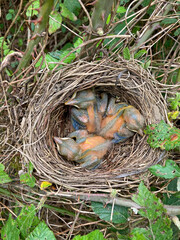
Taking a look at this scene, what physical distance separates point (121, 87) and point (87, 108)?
1.05ft

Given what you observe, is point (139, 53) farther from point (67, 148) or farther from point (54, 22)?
point (67, 148)

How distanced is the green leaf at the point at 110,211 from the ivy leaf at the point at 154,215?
0.79 feet

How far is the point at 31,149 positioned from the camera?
1694 mm

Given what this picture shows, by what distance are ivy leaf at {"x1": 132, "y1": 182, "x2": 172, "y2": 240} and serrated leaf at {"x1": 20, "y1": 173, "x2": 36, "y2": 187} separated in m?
0.63

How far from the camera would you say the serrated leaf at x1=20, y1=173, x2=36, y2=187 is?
62.7 inches

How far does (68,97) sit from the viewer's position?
73.9 inches

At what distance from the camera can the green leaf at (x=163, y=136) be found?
5.13 ft

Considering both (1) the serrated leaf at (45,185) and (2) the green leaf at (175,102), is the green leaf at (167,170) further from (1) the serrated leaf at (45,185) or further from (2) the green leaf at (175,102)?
(1) the serrated leaf at (45,185)

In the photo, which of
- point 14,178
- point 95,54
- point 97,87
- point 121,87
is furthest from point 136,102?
point 14,178

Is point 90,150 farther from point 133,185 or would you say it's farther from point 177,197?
point 177,197

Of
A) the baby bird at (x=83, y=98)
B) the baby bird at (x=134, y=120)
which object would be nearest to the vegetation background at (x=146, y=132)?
the baby bird at (x=134, y=120)

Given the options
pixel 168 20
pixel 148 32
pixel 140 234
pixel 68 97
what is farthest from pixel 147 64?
pixel 140 234

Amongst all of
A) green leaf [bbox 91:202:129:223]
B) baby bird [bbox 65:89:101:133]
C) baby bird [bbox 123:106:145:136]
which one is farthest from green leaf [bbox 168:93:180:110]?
green leaf [bbox 91:202:129:223]

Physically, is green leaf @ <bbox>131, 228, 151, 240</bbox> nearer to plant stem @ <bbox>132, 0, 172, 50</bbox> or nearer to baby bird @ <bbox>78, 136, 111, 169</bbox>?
baby bird @ <bbox>78, 136, 111, 169</bbox>
